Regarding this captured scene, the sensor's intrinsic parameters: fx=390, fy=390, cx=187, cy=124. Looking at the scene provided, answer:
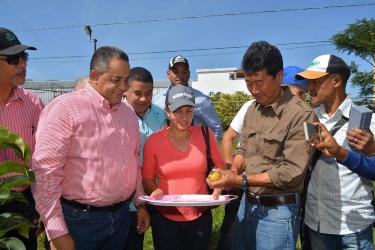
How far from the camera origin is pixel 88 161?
2305mm

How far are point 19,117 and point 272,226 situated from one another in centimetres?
188

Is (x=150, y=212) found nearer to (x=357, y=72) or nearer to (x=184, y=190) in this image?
(x=184, y=190)

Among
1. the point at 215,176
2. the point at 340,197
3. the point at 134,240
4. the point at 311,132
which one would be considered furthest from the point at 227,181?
the point at 134,240

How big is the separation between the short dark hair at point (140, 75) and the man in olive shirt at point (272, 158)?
121cm

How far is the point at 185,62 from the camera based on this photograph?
467 cm

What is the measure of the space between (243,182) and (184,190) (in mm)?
591

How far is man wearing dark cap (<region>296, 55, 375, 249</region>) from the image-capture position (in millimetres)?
2426

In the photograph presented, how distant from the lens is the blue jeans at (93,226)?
7.75 feet

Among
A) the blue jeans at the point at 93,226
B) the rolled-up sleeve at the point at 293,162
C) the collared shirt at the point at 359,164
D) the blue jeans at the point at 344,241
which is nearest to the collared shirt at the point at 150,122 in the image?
the blue jeans at the point at 93,226

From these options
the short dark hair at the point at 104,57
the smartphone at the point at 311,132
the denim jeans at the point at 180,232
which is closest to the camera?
the smartphone at the point at 311,132

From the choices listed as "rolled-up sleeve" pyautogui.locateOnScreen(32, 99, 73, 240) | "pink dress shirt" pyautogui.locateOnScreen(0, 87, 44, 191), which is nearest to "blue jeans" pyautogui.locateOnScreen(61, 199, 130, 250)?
"rolled-up sleeve" pyautogui.locateOnScreen(32, 99, 73, 240)

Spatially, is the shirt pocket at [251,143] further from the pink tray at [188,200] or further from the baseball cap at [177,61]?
the baseball cap at [177,61]

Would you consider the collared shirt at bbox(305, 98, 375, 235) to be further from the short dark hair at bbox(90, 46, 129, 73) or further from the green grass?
the green grass

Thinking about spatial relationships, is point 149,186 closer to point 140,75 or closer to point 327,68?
point 140,75
